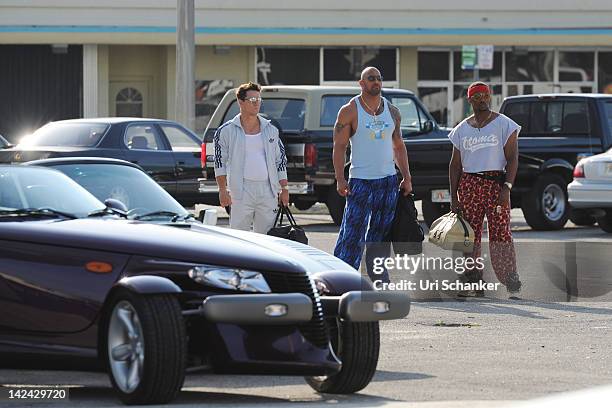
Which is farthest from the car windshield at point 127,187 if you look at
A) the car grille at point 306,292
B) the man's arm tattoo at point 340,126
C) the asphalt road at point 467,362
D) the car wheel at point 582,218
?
the car wheel at point 582,218

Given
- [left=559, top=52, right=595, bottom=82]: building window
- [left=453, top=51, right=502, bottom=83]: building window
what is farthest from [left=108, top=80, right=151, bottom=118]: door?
[left=559, top=52, right=595, bottom=82]: building window

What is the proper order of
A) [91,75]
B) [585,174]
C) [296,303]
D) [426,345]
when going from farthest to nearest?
[91,75], [585,174], [426,345], [296,303]

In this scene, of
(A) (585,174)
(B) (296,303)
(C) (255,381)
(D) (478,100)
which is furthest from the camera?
(A) (585,174)

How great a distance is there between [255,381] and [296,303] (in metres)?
1.38

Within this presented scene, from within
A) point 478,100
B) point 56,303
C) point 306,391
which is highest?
point 478,100

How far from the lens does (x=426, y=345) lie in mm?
10406

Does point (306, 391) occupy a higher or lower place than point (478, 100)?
lower

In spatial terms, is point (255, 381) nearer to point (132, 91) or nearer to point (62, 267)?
point (62, 267)

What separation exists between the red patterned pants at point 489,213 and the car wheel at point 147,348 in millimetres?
5982

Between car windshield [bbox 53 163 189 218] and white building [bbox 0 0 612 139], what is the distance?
95.7 ft

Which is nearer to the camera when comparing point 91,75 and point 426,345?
point 426,345

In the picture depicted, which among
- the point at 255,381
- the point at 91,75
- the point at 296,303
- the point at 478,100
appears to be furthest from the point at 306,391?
the point at 91,75

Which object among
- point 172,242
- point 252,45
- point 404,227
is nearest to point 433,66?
point 252,45

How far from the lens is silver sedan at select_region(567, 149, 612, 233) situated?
1989 cm
